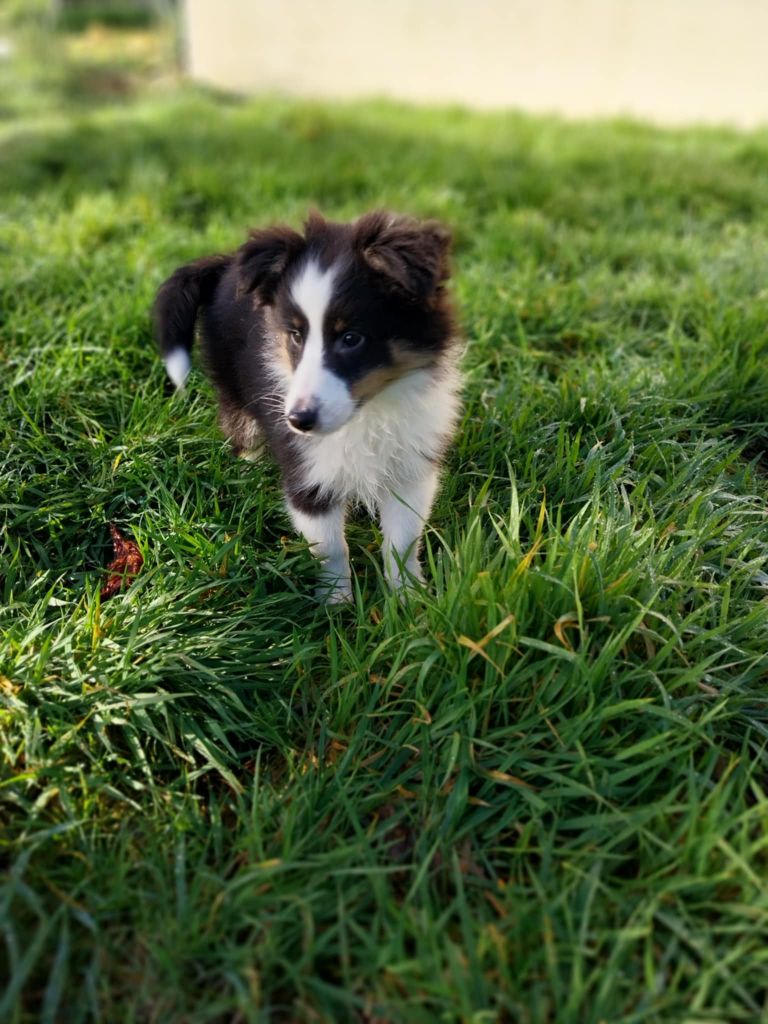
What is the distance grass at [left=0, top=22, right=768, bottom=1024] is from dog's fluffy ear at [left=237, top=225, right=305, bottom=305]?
637 mm

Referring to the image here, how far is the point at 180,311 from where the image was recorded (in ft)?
9.15

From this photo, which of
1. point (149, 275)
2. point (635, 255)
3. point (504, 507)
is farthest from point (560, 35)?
point (504, 507)

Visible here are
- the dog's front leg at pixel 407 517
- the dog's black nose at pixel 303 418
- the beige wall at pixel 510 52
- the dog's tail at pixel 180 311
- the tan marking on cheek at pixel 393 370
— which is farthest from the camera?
the beige wall at pixel 510 52

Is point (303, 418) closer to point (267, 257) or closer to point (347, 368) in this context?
point (347, 368)

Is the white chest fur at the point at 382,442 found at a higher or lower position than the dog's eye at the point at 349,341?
lower

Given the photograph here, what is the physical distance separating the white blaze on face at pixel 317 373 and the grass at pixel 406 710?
45 cm

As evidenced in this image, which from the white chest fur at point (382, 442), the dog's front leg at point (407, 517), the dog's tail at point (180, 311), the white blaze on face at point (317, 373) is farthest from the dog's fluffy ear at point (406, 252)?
the dog's tail at point (180, 311)

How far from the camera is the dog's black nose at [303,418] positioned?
2.00 meters

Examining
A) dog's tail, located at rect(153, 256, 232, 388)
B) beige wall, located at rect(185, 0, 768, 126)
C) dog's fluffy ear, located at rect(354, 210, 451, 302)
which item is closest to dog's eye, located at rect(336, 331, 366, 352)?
dog's fluffy ear, located at rect(354, 210, 451, 302)

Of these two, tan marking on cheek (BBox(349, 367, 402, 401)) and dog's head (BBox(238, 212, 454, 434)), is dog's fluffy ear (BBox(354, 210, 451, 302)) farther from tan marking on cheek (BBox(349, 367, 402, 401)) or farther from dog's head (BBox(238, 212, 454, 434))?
tan marking on cheek (BBox(349, 367, 402, 401))

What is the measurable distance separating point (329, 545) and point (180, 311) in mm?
983

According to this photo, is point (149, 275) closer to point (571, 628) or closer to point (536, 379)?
point (536, 379)

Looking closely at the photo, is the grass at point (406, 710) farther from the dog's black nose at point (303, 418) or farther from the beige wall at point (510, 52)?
the beige wall at point (510, 52)

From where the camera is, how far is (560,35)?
770 centimetres
